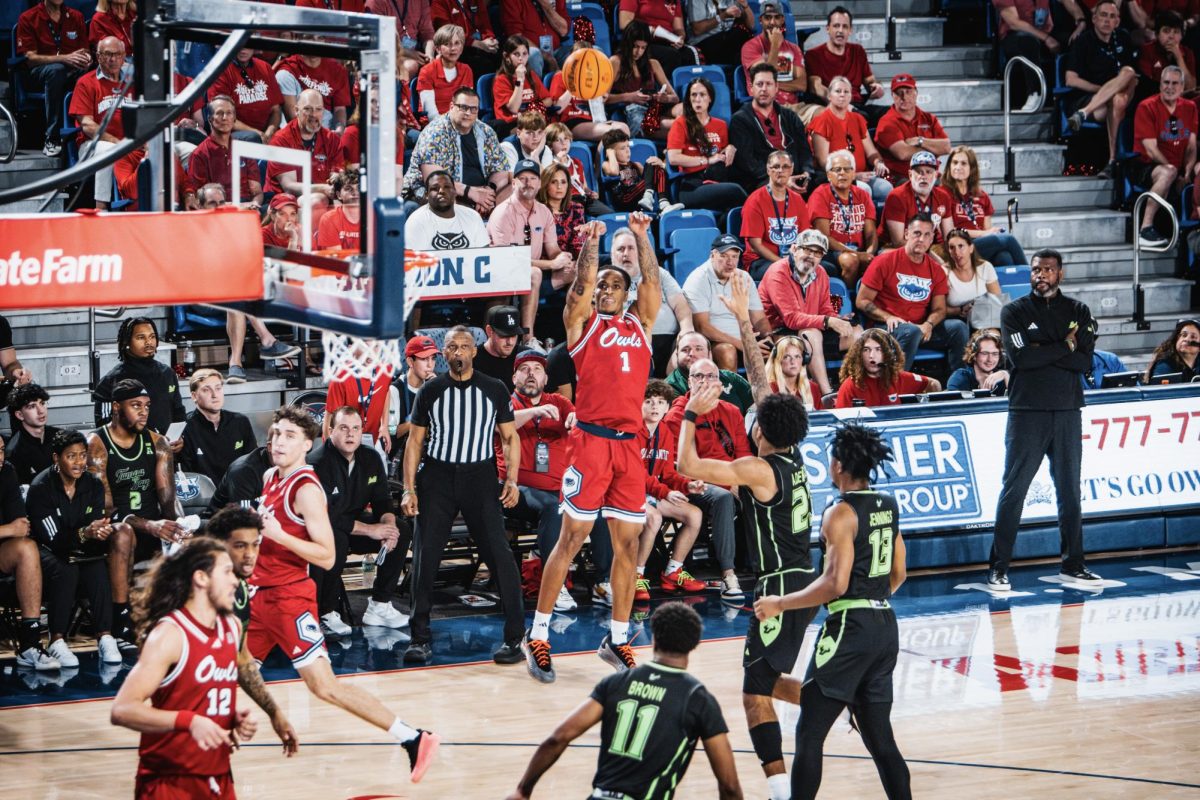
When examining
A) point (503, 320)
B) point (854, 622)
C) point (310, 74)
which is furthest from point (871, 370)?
point (854, 622)

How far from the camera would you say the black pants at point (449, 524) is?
955 centimetres

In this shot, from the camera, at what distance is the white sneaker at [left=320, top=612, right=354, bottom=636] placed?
32.9 ft

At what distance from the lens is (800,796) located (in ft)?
21.3

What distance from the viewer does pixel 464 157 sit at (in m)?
12.7

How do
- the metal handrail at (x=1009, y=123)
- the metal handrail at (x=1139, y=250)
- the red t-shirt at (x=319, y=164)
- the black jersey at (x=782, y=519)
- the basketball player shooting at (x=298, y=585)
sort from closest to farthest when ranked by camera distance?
the red t-shirt at (x=319, y=164) → the black jersey at (x=782, y=519) → the basketball player shooting at (x=298, y=585) → the metal handrail at (x=1139, y=250) → the metal handrail at (x=1009, y=123)

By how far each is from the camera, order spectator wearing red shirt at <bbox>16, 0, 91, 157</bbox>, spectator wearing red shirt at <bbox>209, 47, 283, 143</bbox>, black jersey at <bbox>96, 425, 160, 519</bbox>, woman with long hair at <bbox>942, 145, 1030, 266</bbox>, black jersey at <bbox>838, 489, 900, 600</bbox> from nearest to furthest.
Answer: black jersey at <bbox>838, 489, 900, 600</bbox>
black jersey at <bbox>96, 425, 160, 519</bbox>
spectator wearing red shirt at <bbox>209, 47, 283, 143</bbox>
spectator wearing red shirt at <bbox>16, 0, 91, 157</bbox>
woman with long hair at <bbox>942, 145, 1030, 266</bbox>

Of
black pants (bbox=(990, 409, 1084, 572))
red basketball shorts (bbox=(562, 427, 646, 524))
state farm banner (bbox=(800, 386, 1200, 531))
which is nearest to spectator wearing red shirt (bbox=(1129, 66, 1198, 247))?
state farm banner (bbox=(800, 386, 1200, 531))

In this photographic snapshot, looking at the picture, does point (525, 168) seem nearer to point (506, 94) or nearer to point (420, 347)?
point (420, 347)

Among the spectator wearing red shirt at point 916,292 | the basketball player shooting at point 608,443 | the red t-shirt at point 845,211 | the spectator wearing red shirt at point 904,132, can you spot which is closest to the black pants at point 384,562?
the basketball player shooting at point 608,443

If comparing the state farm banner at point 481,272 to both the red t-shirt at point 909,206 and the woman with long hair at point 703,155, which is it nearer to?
the woman with long hair at point 703,155

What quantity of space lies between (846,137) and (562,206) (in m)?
3.53

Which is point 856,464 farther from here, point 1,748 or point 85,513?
point 85,513

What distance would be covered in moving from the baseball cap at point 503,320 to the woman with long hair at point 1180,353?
493 cm

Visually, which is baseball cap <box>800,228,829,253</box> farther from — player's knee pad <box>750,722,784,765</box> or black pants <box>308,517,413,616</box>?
player's knee pad <box>750,722,784,765</box>
